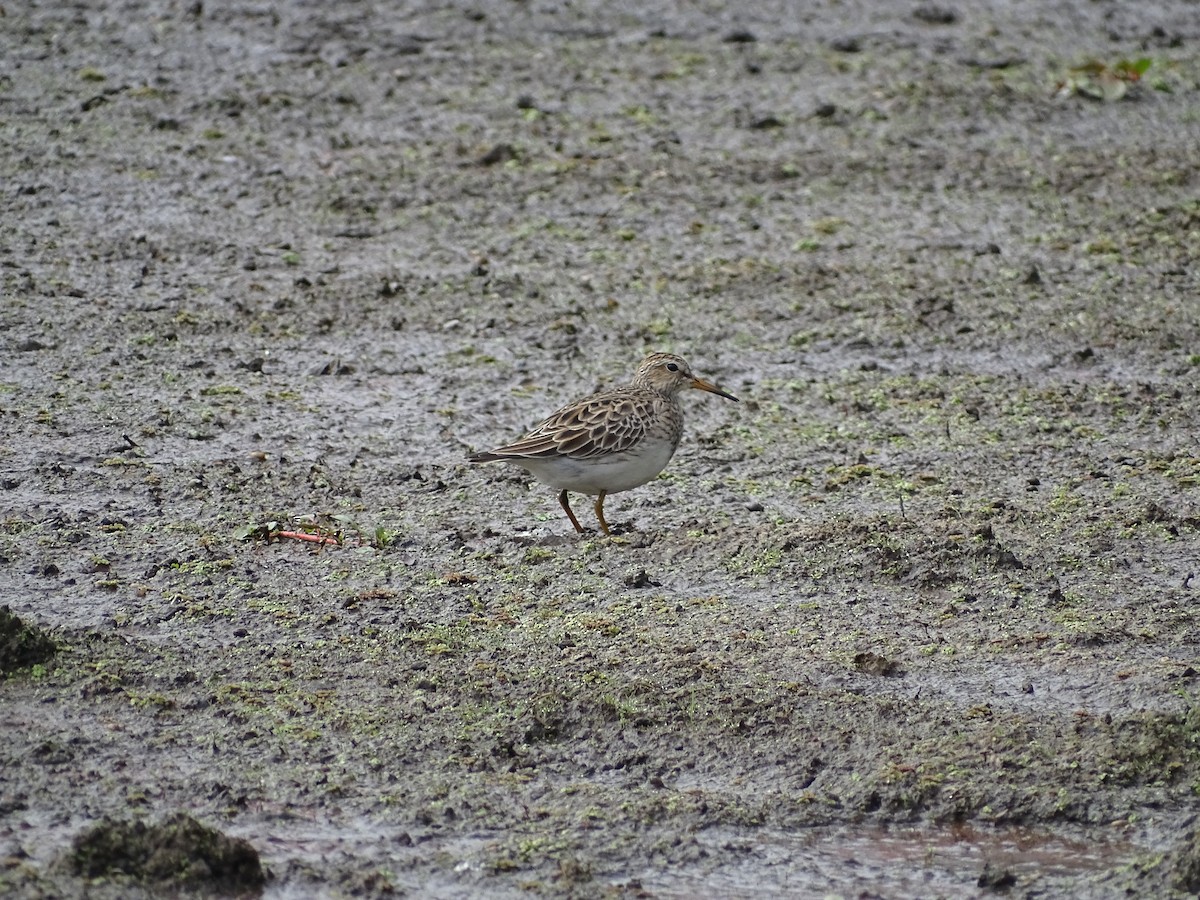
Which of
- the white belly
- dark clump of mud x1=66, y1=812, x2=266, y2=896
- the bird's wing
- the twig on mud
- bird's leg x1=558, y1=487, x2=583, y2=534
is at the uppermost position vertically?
dark clump of mud x1=66, y1=812, x2=266, y2=896

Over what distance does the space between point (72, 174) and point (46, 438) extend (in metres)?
3.94

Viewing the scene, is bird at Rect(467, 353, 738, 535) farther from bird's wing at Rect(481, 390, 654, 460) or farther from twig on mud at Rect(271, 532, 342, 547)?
twig on mud at Rect(271, 532, 342, 547)

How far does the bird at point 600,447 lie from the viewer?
26.8 ft

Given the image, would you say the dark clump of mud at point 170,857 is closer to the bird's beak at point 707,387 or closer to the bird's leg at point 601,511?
the bird's leg at point 601,511

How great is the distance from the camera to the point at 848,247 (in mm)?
11664

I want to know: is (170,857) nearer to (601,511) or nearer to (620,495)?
(601,511)

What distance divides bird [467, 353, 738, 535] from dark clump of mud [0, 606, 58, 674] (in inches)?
91.9

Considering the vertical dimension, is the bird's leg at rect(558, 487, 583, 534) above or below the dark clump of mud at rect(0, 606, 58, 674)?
below

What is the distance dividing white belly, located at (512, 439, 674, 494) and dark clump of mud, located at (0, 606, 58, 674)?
258cm

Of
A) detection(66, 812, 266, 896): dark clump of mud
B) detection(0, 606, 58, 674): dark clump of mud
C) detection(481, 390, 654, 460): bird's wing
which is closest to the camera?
detection(66, 812, 266, 896): dark clump of mud

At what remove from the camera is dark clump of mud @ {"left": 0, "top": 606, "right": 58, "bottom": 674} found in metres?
6.34

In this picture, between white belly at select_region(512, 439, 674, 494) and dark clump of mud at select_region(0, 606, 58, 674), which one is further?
white belly at select_region(512, 439, 674, 494)

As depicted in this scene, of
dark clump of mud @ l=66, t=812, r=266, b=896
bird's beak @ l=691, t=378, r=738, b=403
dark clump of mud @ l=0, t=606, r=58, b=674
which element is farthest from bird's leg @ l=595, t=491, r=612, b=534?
dark clump of mud @ l=66, t=812, r=266, b=896

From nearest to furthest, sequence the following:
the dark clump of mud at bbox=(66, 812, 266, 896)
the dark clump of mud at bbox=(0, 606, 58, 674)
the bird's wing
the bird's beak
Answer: the dark clump of mud at bbox=(66, 812, 266, 896) < the dark clump of mud at bbox=(0, 606, 58, 674) < the bird's wing < the bird's beak
